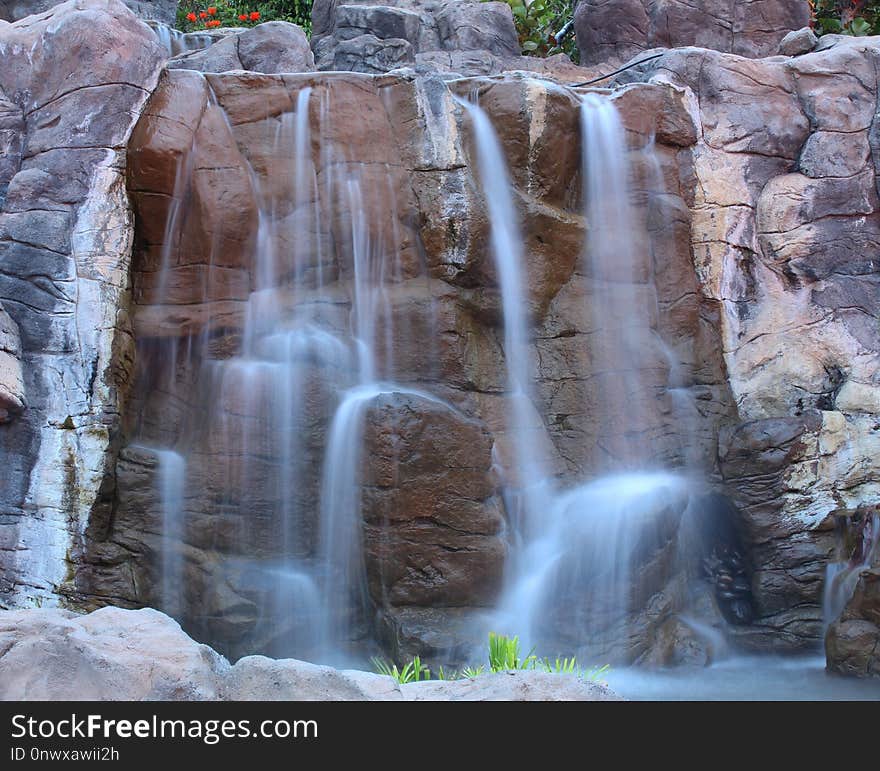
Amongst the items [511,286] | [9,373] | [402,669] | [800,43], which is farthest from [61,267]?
[800,43]

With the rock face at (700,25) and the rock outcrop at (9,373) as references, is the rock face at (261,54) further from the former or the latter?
the rock outcrop at (9,373)

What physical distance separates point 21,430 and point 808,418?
18.8ft

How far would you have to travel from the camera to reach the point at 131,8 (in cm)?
1277

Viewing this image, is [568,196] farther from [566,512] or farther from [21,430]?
[21,430]

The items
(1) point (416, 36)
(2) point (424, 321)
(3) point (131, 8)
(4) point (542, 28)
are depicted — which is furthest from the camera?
(4) point (542, 28)

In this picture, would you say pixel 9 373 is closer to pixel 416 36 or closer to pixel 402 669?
pixel 402 669

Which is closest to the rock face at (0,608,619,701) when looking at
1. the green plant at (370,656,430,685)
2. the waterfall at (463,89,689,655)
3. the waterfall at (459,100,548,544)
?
the green plant at (370,656,430,685)

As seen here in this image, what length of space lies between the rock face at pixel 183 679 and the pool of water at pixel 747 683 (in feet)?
9.82

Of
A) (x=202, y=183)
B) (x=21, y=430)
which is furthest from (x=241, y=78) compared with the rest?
(x=21, y=430)

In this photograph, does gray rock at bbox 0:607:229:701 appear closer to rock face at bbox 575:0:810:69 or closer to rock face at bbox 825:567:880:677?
rock face at bbox 825:567:880:677

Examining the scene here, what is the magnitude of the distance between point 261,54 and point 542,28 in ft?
15.8

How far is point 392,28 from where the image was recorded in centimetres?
1170

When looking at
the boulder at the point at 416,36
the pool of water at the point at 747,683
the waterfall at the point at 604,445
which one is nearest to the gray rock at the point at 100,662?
the pool of water at the point at 747,683

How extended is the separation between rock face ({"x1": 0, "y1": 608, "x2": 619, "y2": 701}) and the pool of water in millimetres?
2994
